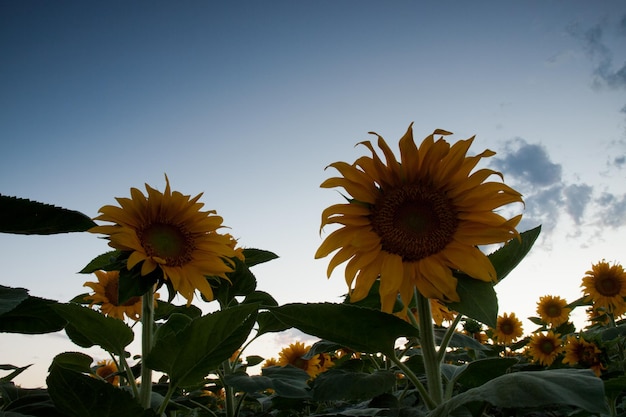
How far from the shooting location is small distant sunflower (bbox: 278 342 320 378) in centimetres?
513

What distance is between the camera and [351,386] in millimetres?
1819

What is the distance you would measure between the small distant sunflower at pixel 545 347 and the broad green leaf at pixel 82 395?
17.9 feet

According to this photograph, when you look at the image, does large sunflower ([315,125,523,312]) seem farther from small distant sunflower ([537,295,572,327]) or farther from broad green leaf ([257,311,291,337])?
small distant sunflower ([537,295,572,327])

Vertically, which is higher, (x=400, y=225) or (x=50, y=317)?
(x=400, y=225)

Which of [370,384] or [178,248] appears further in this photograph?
[178,248]

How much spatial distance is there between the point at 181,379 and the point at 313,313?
49 centimetres

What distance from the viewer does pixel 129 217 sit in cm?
230

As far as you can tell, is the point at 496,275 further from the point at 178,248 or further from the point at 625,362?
the point at 625,362

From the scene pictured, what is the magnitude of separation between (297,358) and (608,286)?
4.12 metres

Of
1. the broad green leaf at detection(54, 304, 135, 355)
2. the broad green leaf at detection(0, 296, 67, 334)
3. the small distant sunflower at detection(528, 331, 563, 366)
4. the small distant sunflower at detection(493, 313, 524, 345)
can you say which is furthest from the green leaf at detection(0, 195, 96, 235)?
the small distant sunflower at detection(493, 313, 524, 345)

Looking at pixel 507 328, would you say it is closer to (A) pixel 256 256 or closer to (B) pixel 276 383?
(A) pixel 256 256

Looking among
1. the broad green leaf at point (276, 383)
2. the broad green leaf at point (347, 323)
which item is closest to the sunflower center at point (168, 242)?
the broad green leaf at point (276, 383)

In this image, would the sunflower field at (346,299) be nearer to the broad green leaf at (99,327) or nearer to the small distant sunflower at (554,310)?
the broad green leaf at (99,327)

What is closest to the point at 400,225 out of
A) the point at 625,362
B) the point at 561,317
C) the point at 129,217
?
the point at 129,217
